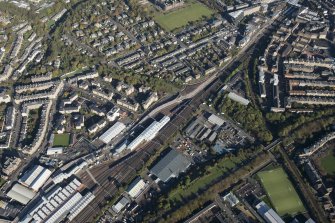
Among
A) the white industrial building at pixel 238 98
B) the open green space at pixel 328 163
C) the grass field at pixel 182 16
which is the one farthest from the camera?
the grass field at pixel 182 16

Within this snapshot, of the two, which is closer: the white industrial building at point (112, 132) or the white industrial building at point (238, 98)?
the white industrial building at point (112, 132)

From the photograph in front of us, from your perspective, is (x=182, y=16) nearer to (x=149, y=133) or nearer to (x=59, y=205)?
(x=149, y=133)

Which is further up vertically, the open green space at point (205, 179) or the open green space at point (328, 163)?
the open green space at point (328, 163)

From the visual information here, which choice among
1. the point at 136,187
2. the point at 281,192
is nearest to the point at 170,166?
the point at 136,187

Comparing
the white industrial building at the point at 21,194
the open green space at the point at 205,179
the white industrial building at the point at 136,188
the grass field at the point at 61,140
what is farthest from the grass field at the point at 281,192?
the white industrial building at the point at 21,194

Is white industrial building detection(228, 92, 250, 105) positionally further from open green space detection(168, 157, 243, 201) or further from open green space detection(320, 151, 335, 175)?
open green space detection(320, 151, 335, 175)

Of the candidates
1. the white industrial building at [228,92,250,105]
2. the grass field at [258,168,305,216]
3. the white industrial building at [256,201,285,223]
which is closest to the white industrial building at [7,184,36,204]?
the white industrial building at [256,201,285,223]

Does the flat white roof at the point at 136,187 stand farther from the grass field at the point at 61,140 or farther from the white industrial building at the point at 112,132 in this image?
the grass field at the point at 61,140
